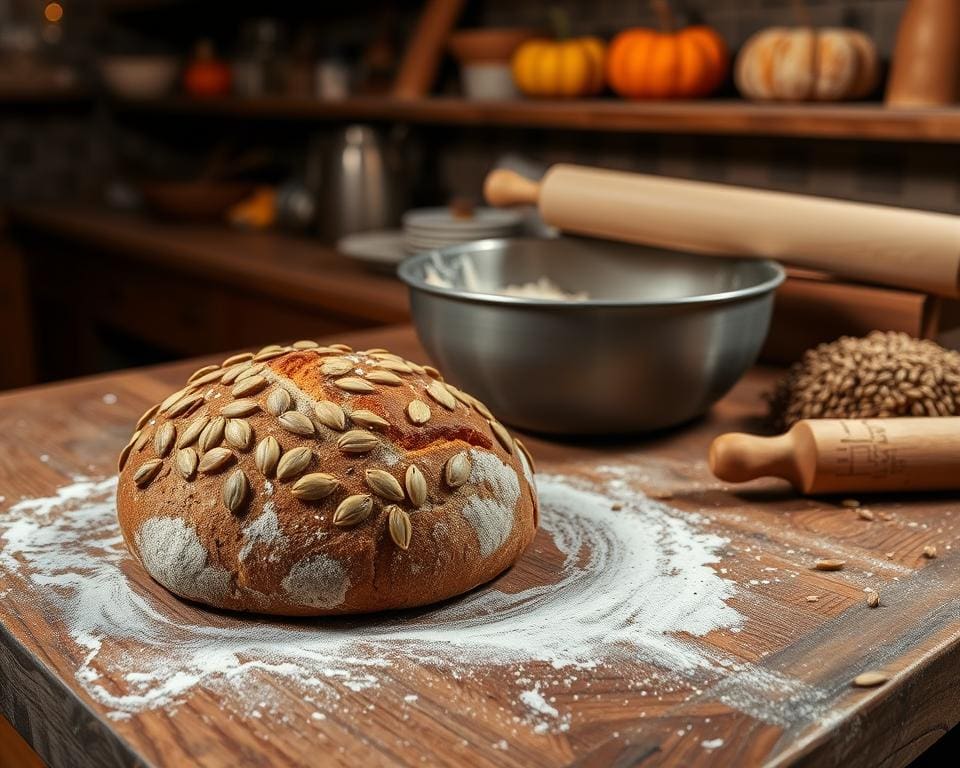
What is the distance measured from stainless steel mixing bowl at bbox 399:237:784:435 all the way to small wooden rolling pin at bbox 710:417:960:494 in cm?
12

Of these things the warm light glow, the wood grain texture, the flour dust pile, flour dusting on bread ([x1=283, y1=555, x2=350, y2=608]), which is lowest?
the wood grain texture

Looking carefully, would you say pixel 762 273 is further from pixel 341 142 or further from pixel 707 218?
pixel 341 142

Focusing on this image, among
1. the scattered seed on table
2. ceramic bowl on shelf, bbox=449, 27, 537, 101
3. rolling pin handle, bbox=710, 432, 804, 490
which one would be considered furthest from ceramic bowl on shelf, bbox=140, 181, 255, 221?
the scattered seed on table

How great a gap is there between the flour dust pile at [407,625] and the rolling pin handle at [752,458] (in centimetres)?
6

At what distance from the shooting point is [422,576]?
0.69 m

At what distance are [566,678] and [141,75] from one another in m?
3.28

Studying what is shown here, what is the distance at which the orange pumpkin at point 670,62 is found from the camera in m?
1.99

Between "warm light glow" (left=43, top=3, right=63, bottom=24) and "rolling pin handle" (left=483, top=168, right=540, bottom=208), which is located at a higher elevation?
"warm light glow" (left=43, top=3, right=63, bottom=24)

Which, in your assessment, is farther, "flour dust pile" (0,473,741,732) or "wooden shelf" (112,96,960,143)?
"wooden shelf" (112,96,960,143)

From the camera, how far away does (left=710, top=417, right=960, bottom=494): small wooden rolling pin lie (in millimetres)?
861

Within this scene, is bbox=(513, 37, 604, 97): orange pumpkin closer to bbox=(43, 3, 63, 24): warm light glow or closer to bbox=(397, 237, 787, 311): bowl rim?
bbox=(397, 237, 787, 311): bowl rim

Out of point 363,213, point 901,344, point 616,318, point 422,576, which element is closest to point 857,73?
point 901,344

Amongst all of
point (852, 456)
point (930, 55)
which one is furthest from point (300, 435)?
point (930, 55)

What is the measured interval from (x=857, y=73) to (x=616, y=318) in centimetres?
108
